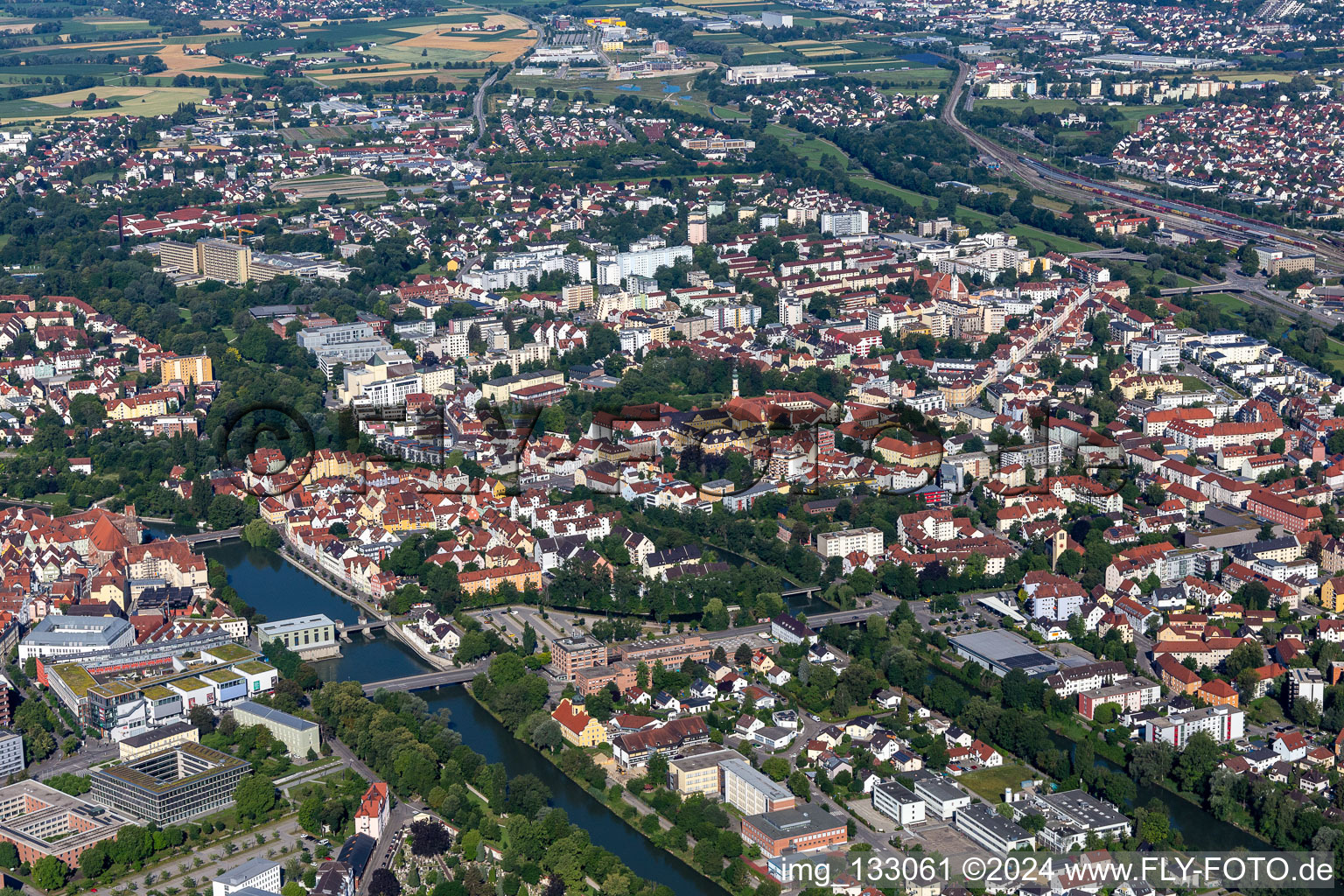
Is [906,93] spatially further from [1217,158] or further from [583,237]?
[583,237]

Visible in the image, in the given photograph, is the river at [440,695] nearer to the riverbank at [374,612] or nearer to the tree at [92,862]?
the riverbank at [374,612]

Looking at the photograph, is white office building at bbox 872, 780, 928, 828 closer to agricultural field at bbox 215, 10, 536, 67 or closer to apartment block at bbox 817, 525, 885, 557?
→ apartment block at bbox 817, 525, 885, 557

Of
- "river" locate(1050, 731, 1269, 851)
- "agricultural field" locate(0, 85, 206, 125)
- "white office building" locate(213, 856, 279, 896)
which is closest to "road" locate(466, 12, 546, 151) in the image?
"agricultural field" locate(0, 85, 206, 125)

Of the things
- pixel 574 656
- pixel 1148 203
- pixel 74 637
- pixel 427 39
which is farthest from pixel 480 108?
pixel 574 656

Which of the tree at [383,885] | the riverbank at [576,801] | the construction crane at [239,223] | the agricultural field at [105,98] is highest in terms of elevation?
the agricultural field at [105,98]

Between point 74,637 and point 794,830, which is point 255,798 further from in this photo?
point 794,830

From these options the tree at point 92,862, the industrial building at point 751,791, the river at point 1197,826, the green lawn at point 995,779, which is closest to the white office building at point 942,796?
the green lawn at point 995,779
